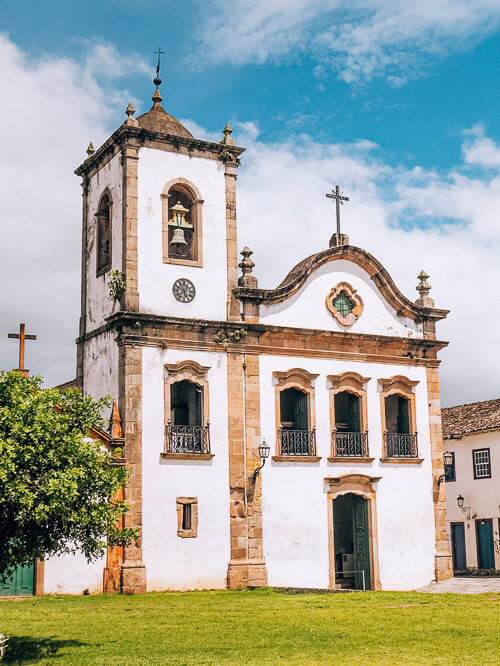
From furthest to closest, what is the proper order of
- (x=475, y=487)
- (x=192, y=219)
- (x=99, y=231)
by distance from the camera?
(x=475, y=487)
(x=99, y=231)
(x=192, y=219)

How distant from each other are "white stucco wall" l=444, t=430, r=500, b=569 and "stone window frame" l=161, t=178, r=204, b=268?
15191mm

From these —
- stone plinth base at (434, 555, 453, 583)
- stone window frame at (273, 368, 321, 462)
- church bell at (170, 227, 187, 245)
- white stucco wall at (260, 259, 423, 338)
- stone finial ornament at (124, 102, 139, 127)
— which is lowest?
stone plinth base at (434, 555, 453, 583)

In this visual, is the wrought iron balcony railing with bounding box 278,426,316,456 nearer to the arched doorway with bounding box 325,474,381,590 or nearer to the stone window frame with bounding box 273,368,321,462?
the stone window frame with bounding box 273,368,321,462

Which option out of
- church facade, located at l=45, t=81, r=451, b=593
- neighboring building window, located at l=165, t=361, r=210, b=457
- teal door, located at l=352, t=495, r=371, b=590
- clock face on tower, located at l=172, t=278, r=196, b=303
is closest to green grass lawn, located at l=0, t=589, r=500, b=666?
church facade, located at l=45, t=81, r=451, b=593

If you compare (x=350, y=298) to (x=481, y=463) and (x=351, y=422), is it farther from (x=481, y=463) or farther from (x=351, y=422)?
(x=481, y=463)

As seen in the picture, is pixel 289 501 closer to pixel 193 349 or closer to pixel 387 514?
pixel 387 514

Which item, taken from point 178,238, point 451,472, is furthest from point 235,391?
point 451,472

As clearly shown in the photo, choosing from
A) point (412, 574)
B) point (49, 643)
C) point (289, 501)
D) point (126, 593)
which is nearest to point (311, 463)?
point (289, 501)

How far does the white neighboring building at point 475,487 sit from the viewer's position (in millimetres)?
33500

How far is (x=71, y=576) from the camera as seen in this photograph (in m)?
20.7

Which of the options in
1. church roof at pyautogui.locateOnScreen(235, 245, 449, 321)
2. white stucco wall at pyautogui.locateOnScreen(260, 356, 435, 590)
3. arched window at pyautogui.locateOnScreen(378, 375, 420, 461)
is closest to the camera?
white stucco wall at pyautogui.locateOnScreen(260, 356, 435, 590)

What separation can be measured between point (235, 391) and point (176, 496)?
3.17m

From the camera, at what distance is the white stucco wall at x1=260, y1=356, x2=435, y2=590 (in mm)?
23375

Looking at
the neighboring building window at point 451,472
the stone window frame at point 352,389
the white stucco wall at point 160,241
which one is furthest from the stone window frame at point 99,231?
the neighboring building window at point 451,472
